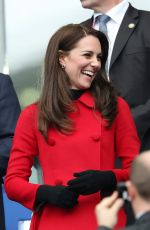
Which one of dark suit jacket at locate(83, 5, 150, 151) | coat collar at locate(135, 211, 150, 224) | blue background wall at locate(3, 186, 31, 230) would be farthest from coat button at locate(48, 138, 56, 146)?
blue background wall at locate(3, 186, 31, 230)

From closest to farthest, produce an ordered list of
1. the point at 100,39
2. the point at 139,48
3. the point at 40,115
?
1. the point at 40,115
2. the point at 100,39
3. the point at 139,48

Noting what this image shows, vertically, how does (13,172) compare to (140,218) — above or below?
below

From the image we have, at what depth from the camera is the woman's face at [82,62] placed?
4.18 meters

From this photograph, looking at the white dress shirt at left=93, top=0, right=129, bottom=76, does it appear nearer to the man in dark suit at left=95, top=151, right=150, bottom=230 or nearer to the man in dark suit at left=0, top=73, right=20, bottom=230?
the man in dark suit at left=0, top=73, right=20, bottom=230

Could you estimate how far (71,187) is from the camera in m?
3.76

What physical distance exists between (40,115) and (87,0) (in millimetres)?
1082

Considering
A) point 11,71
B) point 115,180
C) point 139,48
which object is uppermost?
point 139,48

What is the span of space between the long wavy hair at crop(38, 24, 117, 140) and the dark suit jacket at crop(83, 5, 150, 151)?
0.92 feet

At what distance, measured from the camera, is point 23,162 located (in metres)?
4.00

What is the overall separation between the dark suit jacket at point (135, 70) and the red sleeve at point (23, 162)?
66 centimetres

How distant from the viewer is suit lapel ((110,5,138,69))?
464 centimetres

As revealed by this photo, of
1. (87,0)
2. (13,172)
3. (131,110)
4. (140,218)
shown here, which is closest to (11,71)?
(87,0)

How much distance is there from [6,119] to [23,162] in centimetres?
39

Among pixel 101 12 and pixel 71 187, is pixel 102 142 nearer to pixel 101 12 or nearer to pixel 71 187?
Result: pixel 71 187
